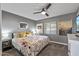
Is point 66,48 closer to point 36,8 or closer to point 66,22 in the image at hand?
point 66,22

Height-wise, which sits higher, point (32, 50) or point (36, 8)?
point (36, 8)

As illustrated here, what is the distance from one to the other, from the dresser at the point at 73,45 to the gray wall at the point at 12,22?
0.78 m

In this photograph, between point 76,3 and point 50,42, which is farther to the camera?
point 50,42

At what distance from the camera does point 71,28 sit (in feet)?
4.94

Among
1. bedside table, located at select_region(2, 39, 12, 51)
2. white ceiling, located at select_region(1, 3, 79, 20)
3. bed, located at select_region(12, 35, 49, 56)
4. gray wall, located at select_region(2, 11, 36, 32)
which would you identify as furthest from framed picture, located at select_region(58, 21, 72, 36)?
bedside table, located at select_region(2, 39, 12, 51)

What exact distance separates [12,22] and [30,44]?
21.8 inches

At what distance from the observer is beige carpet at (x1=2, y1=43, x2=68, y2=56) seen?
149cm

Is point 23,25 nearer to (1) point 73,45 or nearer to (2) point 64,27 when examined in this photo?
(2) point 64,27

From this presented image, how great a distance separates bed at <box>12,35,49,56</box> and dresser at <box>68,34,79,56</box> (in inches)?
17.3

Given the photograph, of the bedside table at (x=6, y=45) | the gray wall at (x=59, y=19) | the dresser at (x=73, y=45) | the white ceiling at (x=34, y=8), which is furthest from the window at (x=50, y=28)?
the bedside table at (x=6, y=45)

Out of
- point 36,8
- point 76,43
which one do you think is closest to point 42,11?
point 36,8

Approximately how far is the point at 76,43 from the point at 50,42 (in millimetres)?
487

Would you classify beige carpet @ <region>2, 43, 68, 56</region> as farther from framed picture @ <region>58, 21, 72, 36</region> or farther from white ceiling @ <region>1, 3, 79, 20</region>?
white ceiling @ <region>1, 3, 79, 20</region>

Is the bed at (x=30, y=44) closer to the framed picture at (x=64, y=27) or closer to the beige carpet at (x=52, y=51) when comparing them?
the beige carpet at (x=52, y=51)
